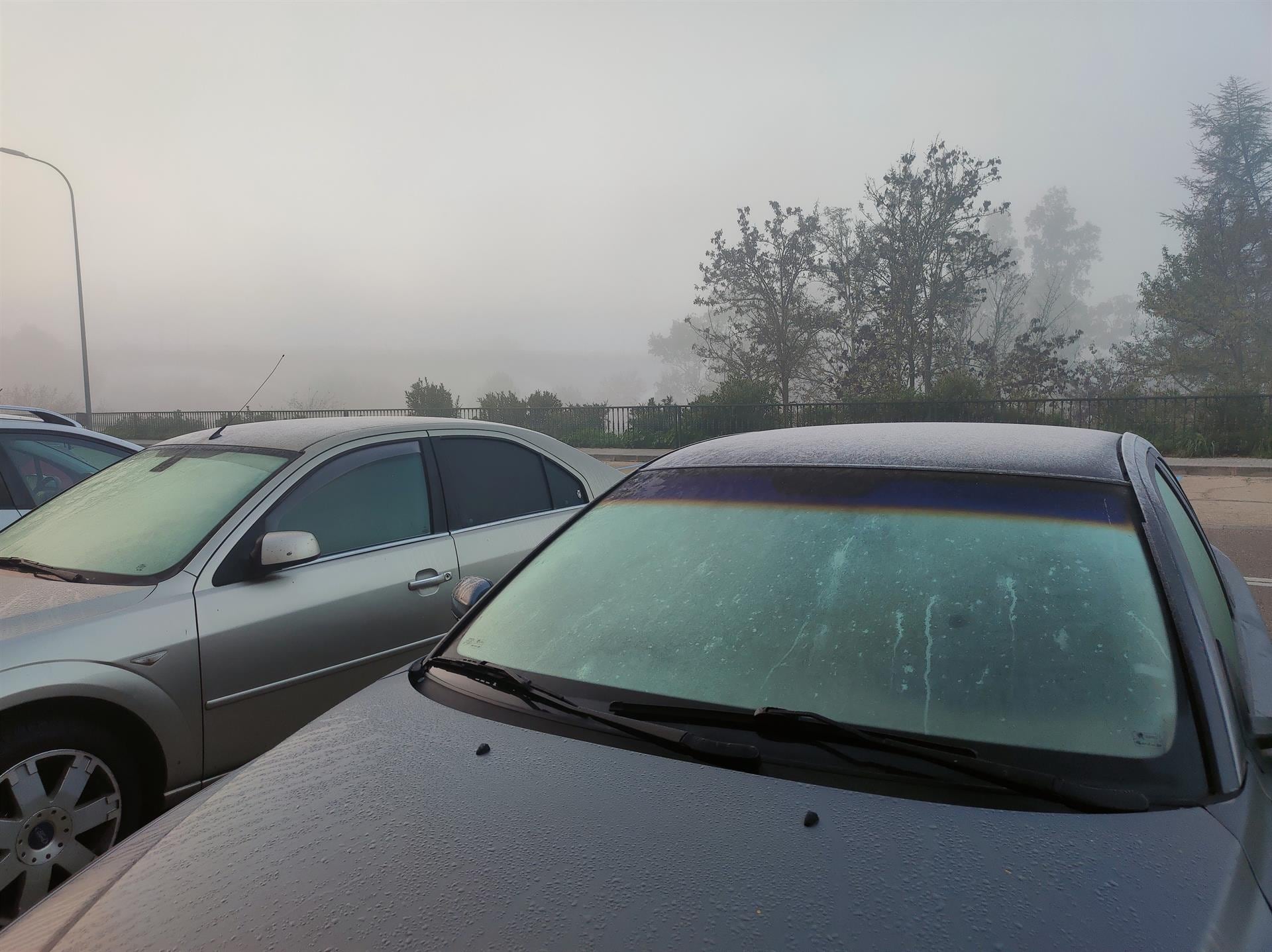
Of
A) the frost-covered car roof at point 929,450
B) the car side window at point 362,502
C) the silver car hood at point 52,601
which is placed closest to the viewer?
the frost-covered car roof at point 929,450

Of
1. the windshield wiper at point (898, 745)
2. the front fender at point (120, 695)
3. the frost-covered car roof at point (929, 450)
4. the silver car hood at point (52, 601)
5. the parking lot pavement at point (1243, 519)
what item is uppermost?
the frost-covered car roof at point (929, 450)

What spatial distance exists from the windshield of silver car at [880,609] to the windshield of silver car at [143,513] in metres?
1.74

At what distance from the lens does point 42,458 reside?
5.41 m

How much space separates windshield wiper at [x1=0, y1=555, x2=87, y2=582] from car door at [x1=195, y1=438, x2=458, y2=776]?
525 mm

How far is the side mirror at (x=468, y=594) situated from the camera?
8.12 feet

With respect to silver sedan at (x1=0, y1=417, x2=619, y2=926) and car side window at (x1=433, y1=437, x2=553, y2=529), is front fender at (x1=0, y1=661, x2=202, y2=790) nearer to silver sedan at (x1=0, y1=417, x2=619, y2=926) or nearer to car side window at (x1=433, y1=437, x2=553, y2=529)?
silver sedan at (x1=0, y1=417, x2=619, y2=926)

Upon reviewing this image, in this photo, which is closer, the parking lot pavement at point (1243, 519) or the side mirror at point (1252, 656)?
the side mirror at point (1252, 656)

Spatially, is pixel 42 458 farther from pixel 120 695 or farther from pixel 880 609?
pixel 880 609

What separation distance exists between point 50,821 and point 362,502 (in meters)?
1.62

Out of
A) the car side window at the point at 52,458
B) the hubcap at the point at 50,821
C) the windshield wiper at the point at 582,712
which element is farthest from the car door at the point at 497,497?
the car side window at the point at 52,458

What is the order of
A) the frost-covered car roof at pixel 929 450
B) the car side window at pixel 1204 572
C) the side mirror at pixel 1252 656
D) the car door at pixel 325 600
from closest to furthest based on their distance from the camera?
the side mirror at pixel 1252 656, the car side window at pixel 1204 572, the frost-covered car roof at pixel 929 450, the car door at pixel 325 600

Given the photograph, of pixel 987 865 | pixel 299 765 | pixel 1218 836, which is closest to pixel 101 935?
pixel 299 765

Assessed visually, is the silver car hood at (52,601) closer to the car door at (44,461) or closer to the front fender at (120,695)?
the front fender at (120,695)

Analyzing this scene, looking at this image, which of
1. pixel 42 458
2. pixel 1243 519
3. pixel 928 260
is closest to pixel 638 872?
pixel 42 458
